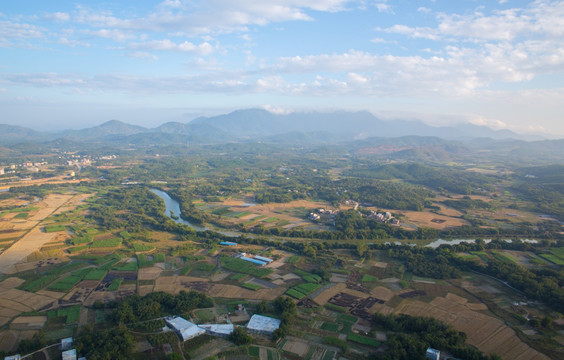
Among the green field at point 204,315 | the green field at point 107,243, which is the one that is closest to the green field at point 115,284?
the green field at point 204,315

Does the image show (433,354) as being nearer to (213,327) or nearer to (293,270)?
(213,327)

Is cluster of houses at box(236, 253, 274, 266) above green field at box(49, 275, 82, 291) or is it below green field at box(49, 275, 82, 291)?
below

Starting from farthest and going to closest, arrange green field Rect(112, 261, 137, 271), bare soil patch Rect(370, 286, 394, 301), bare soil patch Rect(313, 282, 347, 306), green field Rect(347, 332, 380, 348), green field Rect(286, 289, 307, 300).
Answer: green field Rect(112, 261, 137, 271), bare soil patch Rect(370, 286, 394, 301), green field Rect(286, 289, 307, 300), bare soil patch Rect(313, 282, 347, 306), green field Rect(347, 332, 380, 348)

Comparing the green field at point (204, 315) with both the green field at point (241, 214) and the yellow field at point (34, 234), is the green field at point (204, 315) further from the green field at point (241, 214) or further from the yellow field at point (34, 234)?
the green field at point (241, 214)

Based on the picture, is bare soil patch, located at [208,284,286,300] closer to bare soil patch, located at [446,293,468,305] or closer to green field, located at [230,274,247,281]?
green field, located at [230,274,247,281]

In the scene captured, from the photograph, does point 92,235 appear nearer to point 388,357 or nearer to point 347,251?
point 347,251

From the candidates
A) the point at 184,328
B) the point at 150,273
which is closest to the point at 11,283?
the point at 150,273

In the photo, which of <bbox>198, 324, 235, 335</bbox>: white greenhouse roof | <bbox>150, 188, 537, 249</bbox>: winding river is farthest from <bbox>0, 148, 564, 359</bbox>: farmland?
<bbox>150, 188, 537, 249</bbox>: winding river

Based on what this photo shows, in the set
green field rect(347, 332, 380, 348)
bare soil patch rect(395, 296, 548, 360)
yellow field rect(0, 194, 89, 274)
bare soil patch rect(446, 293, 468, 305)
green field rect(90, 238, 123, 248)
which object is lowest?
bare soil patch rect(446, 293, 468, 305)
